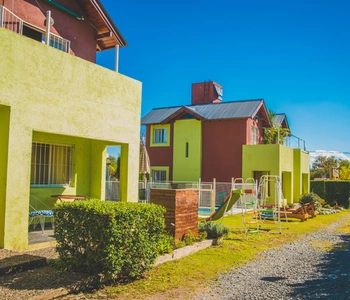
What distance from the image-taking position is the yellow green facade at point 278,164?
950 inches

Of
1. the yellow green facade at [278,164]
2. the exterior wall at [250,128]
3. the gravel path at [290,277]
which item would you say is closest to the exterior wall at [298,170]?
the yellow green facade at [278,164]

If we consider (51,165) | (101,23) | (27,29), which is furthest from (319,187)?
(27,29)

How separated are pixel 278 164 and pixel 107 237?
1928cm

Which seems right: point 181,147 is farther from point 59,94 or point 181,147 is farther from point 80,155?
point 59,94

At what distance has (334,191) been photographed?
29062 mm

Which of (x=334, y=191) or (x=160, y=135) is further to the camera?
(x=160, y=135)

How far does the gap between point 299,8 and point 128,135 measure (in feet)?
31.3

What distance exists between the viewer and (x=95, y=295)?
20.2ft

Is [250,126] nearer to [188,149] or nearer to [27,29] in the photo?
[188,149]

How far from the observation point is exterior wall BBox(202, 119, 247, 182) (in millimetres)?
26391

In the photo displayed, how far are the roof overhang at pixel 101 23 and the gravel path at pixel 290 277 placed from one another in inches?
365

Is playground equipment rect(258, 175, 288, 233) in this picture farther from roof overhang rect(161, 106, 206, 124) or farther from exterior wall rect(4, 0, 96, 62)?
exterior wall rect(4, 0, 96, 62)

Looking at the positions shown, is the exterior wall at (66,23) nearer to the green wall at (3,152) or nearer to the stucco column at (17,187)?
the green wall at (3,152)

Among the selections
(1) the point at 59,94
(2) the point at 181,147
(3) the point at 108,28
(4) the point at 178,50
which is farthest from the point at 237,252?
(2) the point at 181,147
